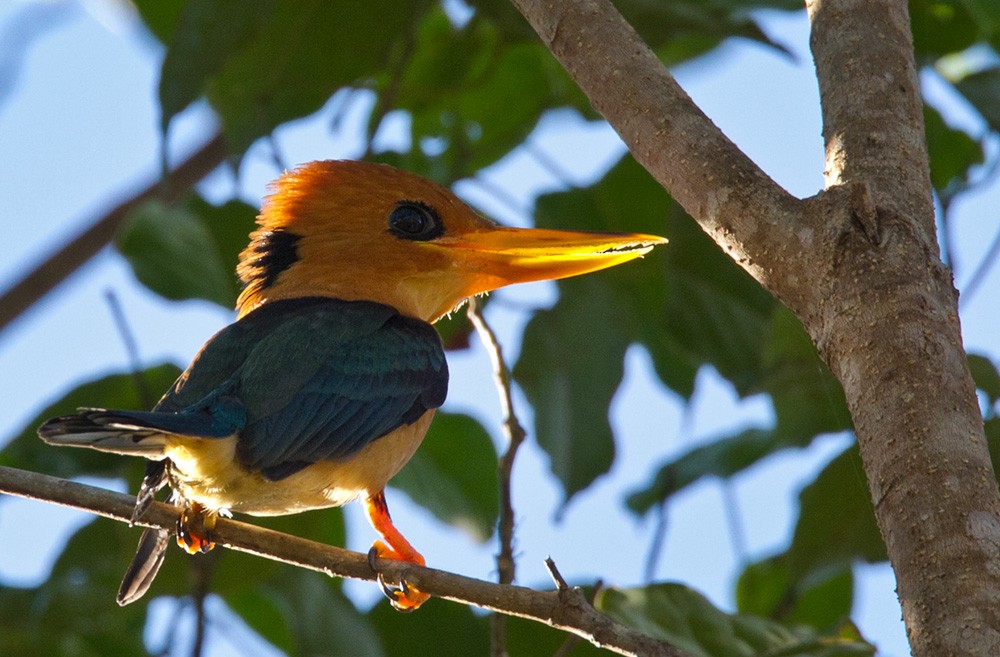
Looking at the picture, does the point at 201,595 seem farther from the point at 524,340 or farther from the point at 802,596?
the point at 802,596

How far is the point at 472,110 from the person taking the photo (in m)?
4.88

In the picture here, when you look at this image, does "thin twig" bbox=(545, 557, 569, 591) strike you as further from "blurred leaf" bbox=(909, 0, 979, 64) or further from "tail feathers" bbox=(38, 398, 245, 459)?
"blurred leaf" bbox=(909, 0, 979, 64)

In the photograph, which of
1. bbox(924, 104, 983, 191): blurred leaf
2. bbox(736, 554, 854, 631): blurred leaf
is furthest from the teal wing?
bbox(924, 104, 983, 191): blurred leaf

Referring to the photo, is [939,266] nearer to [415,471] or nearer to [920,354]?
[920,354]

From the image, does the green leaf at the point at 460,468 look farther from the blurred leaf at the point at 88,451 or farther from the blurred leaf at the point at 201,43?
the blurred leaf at the point at 201,43

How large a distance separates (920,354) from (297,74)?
2329mm

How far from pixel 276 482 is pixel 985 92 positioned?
2.24m

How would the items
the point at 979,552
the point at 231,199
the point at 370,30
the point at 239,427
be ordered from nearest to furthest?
the point at 979,552
the point at 239,427
the point at 370,30
the point at 231,199

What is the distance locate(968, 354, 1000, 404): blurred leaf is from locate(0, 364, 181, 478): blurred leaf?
2491mm

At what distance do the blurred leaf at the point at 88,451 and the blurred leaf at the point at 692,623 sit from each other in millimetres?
1852

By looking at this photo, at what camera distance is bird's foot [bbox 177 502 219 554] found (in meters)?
3.01

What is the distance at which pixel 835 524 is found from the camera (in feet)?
11.6

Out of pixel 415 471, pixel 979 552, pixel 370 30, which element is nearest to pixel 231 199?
pixel 370 30

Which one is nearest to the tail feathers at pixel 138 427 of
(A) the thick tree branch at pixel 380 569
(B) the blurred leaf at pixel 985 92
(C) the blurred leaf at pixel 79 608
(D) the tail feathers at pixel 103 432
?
(D) the tail feathers at pixel 103 432
